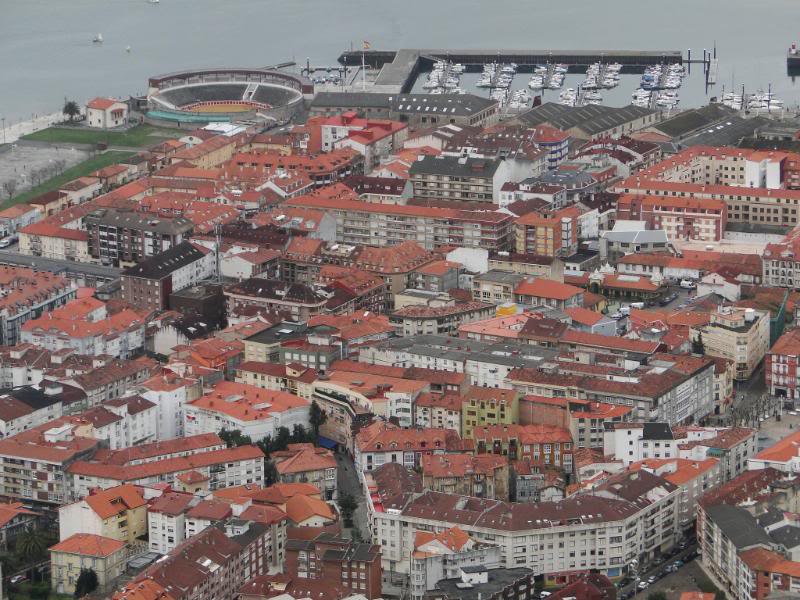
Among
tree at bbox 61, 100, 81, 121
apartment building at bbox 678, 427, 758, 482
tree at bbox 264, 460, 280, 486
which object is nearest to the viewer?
apartment building at bbox 678, 427, 758, 482

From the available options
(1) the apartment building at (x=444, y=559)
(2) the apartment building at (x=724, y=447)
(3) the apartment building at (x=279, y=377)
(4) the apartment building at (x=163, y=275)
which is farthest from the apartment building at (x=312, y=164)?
(1) the apartment building at (x=444, y=559)

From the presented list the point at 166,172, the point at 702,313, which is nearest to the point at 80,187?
the point at 166,172

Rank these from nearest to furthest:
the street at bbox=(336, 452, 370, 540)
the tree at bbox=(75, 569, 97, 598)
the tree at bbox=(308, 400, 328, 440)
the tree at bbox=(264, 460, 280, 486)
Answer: the tree at bbox=(75, 569, 97, 598), the street at bbox=(336, 452, 370, 540), the tree at bbox=(264, 460, 280, 486), the tree at bbox=(308, 400, 328, 440)

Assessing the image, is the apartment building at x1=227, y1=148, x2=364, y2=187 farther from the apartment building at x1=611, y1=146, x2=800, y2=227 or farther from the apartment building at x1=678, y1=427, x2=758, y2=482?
the apartment building at x1=678, y1=427, x2=758, y2=482

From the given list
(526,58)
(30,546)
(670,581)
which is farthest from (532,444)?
(526,58)

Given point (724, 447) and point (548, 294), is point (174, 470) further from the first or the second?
point (548, 294)

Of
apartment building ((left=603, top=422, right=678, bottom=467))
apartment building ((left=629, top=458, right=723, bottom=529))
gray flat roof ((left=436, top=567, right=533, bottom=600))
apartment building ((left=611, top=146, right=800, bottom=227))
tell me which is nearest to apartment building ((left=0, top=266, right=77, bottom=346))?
apartment building ((left=611, top=146, right=800, bottom=227))
